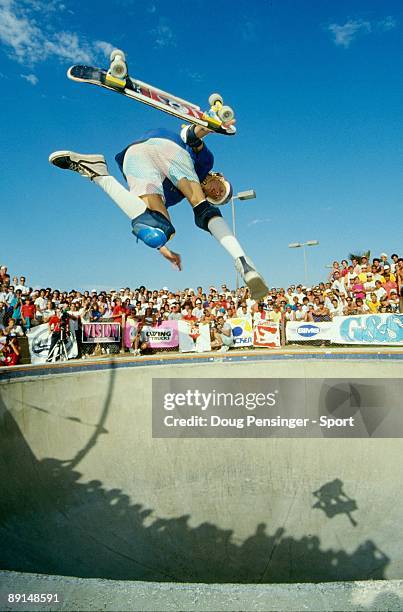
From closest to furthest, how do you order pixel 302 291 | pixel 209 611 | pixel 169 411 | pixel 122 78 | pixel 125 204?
pixel 209 611, pixel 122 78, pixel 125 204, pixel 169 411, pixel 302 291

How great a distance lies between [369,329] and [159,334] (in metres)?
6.57

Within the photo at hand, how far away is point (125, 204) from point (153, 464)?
575 cm

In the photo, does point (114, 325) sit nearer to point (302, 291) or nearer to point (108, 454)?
point (108, 454)

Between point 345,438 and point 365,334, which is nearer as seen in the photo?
point 345,438

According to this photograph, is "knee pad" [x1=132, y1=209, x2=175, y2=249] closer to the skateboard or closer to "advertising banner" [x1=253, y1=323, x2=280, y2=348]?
the skateboard

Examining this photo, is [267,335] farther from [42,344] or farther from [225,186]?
[225,186]

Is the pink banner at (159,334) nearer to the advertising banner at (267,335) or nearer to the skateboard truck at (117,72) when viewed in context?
the advertising banner at (267,335)

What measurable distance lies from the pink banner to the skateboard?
8701mm

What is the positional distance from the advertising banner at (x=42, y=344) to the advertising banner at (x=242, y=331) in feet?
16.5

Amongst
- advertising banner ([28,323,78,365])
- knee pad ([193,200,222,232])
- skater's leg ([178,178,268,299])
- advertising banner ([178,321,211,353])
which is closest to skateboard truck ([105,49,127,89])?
skater's leg ([178,178,268,299])

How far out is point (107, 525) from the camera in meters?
7.55

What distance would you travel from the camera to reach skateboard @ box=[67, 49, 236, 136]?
510cm

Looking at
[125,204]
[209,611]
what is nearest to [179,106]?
[125,204]

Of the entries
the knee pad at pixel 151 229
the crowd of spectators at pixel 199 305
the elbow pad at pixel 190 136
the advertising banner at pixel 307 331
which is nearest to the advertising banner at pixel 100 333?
the crowd of spectators at pixel 199 305
